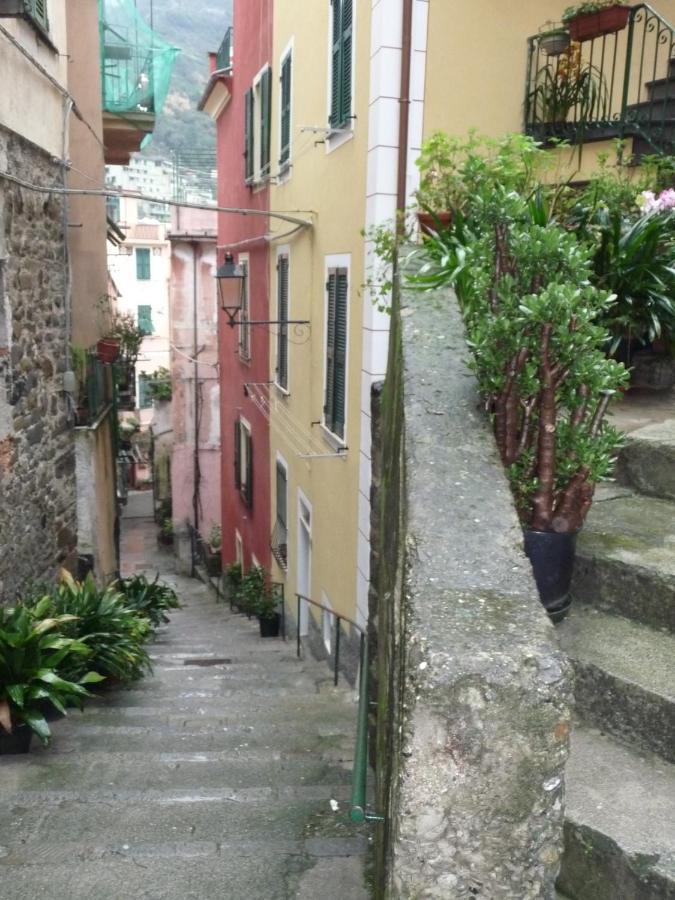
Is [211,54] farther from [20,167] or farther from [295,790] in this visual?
[295,790]

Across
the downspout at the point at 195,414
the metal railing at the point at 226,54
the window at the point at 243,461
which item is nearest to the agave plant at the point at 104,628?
the window at the point at 243,461

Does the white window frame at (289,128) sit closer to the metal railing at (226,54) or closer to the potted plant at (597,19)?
the potted plant at (597,19)

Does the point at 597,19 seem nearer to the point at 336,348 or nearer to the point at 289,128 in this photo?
the point at 336,348

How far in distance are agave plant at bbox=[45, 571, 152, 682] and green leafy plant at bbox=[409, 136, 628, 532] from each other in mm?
4133

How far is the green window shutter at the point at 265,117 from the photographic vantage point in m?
12.3

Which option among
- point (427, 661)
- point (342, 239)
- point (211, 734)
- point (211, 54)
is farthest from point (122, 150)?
point (427, 661)

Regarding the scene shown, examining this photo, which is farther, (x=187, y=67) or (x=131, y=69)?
(x=187, y=67)

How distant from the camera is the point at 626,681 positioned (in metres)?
2.66

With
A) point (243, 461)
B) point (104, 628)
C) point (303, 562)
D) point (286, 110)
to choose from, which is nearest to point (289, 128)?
point (286, 110)

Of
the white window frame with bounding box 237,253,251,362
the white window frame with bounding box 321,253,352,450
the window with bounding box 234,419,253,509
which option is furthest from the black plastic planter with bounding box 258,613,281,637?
the white window frame with bounding box 237,253,251,362

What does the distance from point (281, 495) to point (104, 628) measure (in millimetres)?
6060

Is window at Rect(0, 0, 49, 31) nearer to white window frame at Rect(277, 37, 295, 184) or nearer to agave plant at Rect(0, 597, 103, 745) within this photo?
white window frame at Rect(277, 37, 295, 184)

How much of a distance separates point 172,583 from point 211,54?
448 inches

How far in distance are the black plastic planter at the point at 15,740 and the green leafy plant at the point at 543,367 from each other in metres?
3.33
